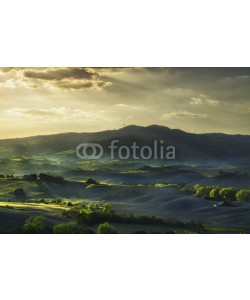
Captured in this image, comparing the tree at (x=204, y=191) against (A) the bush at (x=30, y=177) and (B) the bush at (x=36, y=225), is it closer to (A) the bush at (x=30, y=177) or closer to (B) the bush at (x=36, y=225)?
(B) the bush at (x=36, y=225)

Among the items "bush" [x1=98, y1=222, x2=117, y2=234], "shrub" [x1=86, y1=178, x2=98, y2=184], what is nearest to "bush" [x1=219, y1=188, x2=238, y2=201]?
"bush" [x1=98, y1=222, x2=117, y2=234]

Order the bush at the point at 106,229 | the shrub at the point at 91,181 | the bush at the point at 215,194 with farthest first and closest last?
the shrub at the point at 91,181 → the bush at the point at 215,194 → the bush at the point at 106,229

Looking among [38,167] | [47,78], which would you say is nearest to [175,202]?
[38,167]

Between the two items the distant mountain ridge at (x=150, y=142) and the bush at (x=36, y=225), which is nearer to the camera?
the bush at (x=36, y=225)

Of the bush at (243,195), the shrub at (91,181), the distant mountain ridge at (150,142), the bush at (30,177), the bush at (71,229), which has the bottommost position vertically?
the bush at (71,229)

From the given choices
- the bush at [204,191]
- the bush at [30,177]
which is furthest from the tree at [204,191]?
the bush at [30,177]
